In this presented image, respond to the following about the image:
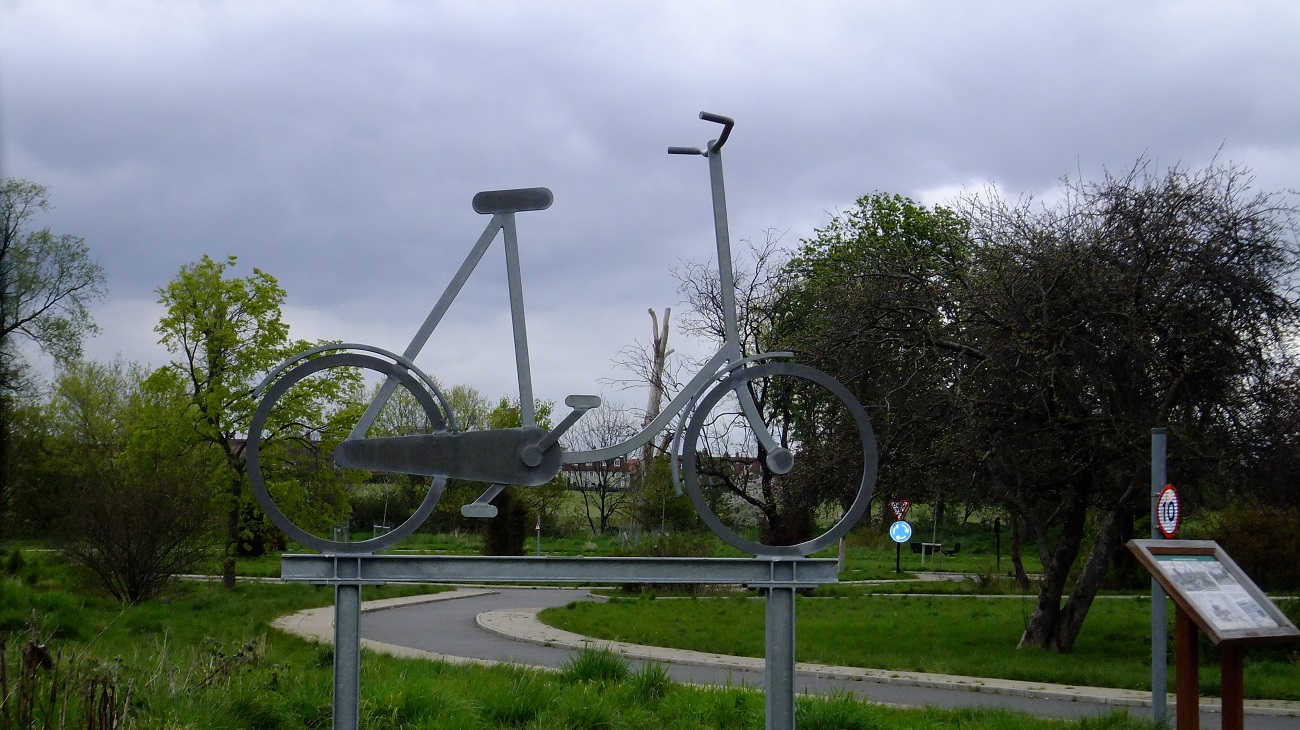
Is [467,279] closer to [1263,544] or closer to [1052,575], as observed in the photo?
[1052,575]

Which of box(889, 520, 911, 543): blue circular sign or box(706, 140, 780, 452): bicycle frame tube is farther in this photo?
box(889, 520, 911, 543): blue circular sign

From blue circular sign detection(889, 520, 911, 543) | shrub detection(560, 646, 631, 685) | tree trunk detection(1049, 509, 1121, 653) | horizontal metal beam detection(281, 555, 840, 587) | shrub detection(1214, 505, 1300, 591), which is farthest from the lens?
blue circular sign detection(889, 520, 911, 543)

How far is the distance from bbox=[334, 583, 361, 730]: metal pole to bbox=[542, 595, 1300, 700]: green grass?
30.9ft

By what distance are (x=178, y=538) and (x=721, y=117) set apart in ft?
51.1

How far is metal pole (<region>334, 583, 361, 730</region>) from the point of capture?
5.43m

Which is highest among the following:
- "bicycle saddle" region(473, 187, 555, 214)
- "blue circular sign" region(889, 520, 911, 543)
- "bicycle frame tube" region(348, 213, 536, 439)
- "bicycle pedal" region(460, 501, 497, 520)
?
"bicycle saddle" region(473, 187, 555, 214)

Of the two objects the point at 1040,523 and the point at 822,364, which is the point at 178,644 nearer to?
the point at 822,364

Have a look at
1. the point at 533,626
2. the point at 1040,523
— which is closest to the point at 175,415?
the point at 533,626

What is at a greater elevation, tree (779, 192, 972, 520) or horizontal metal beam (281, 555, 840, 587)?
tree (779, 192, 972, 520)

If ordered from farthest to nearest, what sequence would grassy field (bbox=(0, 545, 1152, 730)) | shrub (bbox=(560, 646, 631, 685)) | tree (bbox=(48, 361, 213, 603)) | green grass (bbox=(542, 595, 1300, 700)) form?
1. tree (bbox=(48, 361, 213, 603))
2. green grass (bbox=(542, 595, 1300, 700))
3. shrub (bbox=(560, 646, 631, 685))
4. grassy field (bbox=(0, 545, 1152, 730))

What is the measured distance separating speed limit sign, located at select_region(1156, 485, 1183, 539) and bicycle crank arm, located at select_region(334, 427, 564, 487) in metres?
5.97

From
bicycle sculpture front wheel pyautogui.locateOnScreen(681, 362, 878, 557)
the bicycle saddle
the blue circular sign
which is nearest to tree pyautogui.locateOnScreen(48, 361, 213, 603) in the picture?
bicycle sculpture front wheel pyautogui.locateOnScreen(681, 362, 878, 557)

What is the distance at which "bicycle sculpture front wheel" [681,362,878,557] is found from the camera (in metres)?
5.43

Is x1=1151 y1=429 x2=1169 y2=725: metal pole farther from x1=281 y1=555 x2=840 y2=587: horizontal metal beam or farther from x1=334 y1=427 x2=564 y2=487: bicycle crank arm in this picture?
x1=334 y1=427 x2=564 y2=487: bicycle crank arm
